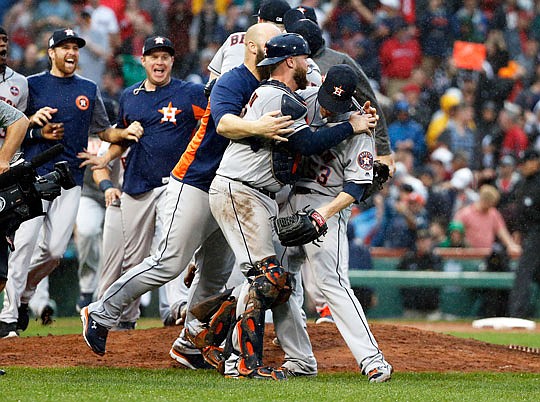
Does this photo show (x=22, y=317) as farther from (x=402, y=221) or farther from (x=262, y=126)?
(x=402, y=221)

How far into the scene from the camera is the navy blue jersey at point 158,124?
898 cm

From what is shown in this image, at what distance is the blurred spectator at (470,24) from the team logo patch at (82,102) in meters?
12.0

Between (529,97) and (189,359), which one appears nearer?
(189,359)

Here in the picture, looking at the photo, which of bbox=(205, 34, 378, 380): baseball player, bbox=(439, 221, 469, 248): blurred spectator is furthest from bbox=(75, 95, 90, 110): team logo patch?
bbox=(439, 221, 469, 248): blurred spectator

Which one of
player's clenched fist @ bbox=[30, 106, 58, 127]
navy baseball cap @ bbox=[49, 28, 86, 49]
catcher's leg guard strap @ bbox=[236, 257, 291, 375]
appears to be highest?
navy baseball cap @ bbox=[49, 28, 86, 49]

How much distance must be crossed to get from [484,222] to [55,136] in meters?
8.09

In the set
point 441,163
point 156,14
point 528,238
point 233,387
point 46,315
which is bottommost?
point 46,315

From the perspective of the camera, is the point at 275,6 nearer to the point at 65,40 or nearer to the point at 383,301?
the point at 65,40

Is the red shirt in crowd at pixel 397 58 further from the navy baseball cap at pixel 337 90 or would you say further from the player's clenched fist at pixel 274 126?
the player's clenched fist at pixel 274 126

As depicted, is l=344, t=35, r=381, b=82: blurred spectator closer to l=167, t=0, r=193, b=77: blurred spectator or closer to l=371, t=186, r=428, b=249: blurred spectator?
l=167, t=0, r=193, b=77: blurred spectator

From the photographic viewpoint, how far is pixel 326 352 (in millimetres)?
8195

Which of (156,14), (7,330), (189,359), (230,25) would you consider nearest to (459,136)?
(230,25)

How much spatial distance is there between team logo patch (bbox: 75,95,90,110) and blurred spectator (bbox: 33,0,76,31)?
27.8 feet

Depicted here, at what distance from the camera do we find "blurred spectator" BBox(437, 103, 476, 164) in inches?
699
